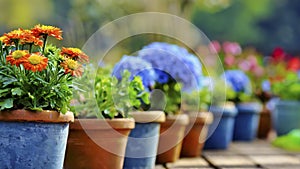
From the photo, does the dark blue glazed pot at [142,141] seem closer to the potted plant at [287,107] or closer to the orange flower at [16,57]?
the orange flower at [16,57]

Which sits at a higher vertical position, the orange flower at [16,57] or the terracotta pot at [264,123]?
the orange flower at [16,57]

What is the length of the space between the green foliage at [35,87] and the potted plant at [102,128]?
0.32m

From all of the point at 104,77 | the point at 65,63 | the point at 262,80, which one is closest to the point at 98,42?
the point at 262,80

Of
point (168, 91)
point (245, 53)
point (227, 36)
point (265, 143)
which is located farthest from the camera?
point (227, 36)

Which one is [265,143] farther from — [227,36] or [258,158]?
[227,36]

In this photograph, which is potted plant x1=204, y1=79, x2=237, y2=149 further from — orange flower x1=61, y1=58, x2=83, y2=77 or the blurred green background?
the blurred green background

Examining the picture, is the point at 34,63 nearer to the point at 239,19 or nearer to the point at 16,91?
the point at 16,91

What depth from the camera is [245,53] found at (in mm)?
5938

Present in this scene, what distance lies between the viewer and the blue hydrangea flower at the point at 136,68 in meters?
3.10

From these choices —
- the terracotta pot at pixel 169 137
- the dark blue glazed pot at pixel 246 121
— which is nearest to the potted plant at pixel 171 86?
the terracotta pot at pixel 169 137

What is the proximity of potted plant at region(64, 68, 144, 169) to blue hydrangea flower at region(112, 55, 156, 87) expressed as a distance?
22 centimetres

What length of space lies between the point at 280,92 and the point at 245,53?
1.10m

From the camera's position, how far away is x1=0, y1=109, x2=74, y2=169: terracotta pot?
7.38 feet

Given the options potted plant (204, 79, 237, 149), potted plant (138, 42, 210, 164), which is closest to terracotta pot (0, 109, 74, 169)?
potted plant (138, 42, 210, 164)
